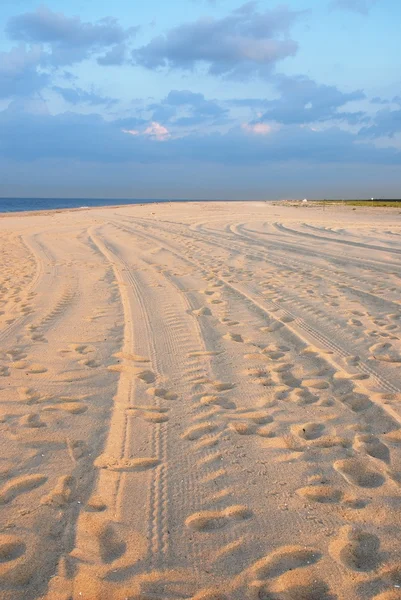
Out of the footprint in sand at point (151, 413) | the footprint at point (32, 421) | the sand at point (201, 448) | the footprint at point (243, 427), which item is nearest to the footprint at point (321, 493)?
the sand at point (201, 448)

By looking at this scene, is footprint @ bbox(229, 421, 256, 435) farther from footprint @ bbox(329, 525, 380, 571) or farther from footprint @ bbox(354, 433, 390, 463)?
footprint @ bbox(329, 525, 380, 571)

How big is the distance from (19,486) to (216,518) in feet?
3.78

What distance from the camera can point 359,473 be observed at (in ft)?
9.11

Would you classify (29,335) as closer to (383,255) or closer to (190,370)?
(190,370)

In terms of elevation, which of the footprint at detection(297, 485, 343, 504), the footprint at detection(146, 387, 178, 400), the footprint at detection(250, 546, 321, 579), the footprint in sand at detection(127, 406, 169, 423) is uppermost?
the footprint at detection(146, 387, 178, 400)

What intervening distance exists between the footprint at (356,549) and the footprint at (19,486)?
165 centimetres

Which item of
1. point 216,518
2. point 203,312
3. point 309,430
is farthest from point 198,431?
point 203,312

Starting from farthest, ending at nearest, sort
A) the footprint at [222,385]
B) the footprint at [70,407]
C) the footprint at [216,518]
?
the footprint at [222,385] < the footprint at [70,407] < the footprint at [216,518]

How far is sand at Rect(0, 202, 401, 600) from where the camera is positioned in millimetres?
2100

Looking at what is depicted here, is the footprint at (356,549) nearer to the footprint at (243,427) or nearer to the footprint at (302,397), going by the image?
the footprint at (243,427)

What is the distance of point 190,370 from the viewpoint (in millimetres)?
4344

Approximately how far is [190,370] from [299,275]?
198 inches

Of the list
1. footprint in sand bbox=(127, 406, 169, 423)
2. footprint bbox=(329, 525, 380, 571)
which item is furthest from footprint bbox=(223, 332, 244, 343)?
footprint bbox=(329, 525, 380, 571)

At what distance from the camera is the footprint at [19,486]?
2.58 meters
